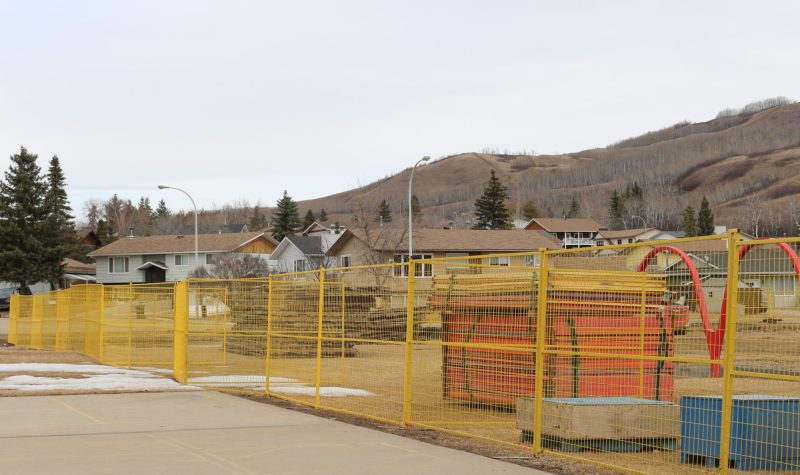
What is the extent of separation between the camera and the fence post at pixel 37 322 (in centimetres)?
3191

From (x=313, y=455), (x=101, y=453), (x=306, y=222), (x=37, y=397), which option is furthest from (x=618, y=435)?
(x=306, y=222)

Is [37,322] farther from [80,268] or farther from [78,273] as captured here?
[80,268]

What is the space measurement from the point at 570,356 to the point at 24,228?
2697 inches

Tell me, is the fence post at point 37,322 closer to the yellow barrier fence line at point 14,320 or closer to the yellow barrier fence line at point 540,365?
the yellow barrier fence line at point 14,320

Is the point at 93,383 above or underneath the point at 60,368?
above

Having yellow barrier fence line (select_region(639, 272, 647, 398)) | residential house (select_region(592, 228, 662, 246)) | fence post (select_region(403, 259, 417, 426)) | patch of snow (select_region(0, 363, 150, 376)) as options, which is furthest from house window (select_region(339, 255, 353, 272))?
residential house (select_region(592, 228, 662, 246))

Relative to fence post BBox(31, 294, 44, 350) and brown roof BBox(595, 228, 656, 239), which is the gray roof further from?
brown roof BBox(595, 228, 656, 239)

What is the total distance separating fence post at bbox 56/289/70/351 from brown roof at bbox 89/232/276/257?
56.1 metres

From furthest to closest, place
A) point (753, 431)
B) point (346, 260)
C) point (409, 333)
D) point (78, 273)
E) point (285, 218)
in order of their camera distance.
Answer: point (285, 218) < point (78, 273) < point (346, 260) < point (409, 333) < point (753, 431)

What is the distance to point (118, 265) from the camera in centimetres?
8950

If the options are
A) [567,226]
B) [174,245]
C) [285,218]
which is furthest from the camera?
[567,226]

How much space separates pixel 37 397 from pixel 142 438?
5.50 meters

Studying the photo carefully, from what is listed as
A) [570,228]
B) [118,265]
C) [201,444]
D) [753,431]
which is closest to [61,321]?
[201,444]

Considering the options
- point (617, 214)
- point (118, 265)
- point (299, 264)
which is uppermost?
point (617, 214)
